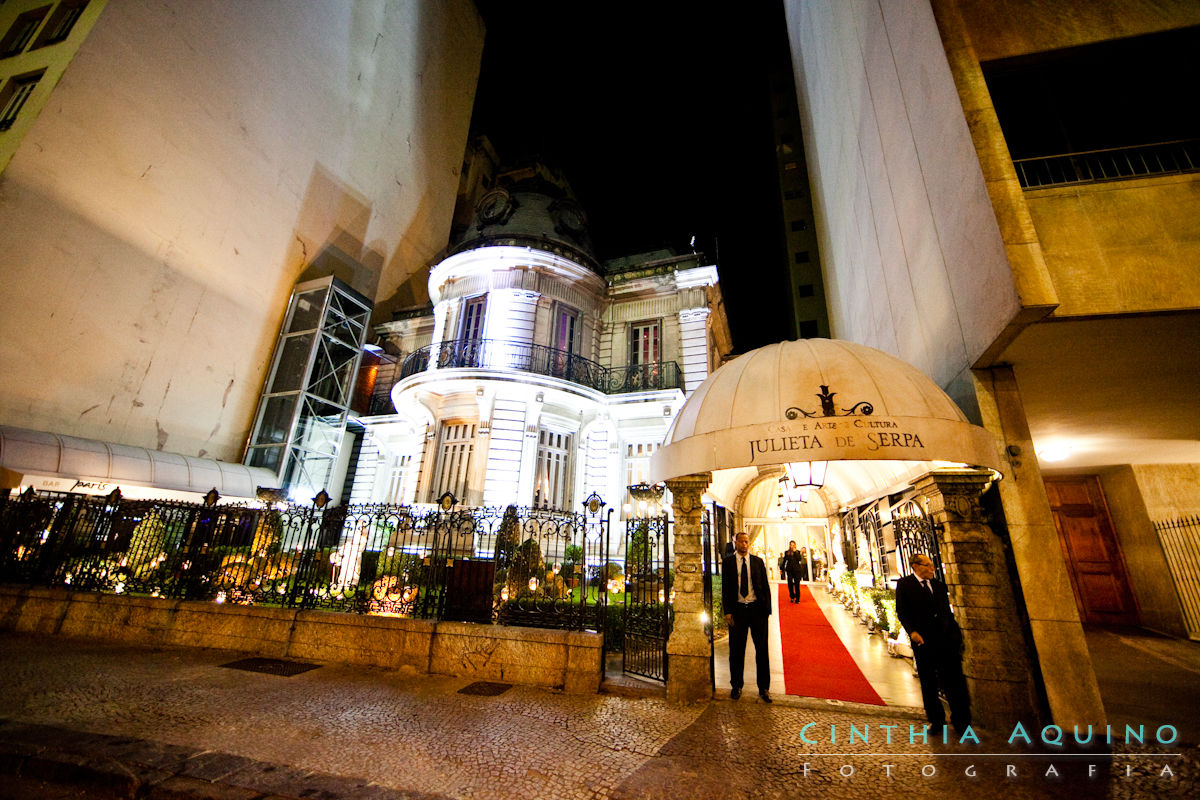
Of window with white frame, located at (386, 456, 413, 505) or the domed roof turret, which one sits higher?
the domed roof turret

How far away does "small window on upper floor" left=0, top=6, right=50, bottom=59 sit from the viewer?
14219 mm

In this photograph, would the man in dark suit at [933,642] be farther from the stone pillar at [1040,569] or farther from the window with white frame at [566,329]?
the window with white frame at [566,329]

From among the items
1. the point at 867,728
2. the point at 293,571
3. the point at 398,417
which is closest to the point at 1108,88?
the point at 867,728

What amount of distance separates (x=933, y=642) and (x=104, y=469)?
18.6m

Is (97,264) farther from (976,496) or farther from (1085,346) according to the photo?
(1085,346)

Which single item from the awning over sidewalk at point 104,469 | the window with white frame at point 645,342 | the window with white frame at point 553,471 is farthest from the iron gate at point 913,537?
the awning over sidewalk at point 104,469

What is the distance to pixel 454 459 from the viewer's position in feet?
48.0

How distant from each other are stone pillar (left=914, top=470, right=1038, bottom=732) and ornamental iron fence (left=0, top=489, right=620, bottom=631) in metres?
4.45

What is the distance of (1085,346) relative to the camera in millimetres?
5406

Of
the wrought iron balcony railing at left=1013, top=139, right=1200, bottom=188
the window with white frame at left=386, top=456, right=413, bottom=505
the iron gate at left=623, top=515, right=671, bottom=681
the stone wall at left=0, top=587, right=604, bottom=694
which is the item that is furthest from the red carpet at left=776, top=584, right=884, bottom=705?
the window with white frame at left=386, top=456, right=413, bottom=505

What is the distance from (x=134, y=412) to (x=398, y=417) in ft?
24.9

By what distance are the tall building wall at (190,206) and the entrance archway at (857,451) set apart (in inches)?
670

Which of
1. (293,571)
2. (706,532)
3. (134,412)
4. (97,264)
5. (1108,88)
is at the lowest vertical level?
(293,571)

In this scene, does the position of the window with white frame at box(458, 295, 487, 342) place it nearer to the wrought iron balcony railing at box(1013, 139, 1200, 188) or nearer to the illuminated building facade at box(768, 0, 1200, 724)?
the illuminated building facade at box(768, 0, 1200, 724)
